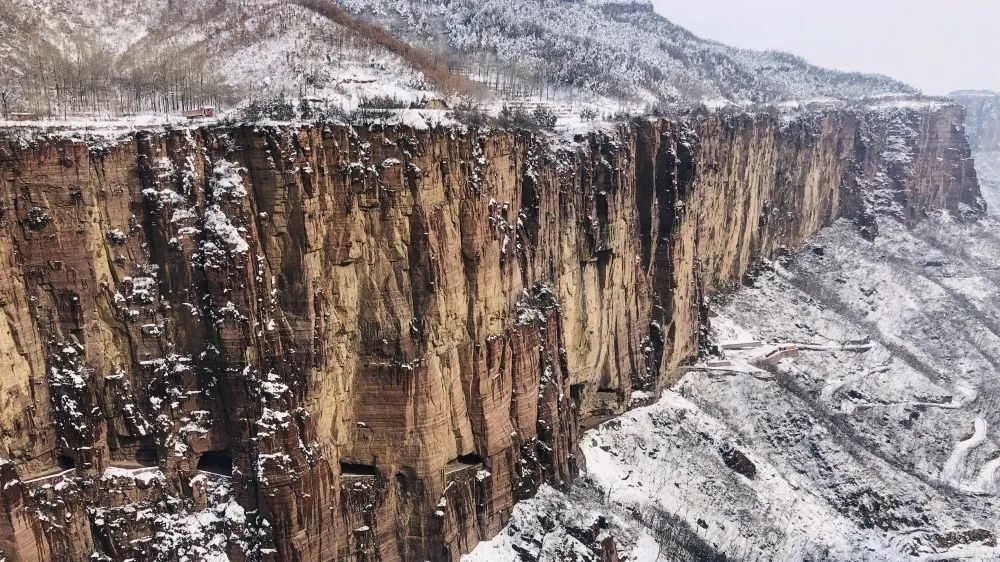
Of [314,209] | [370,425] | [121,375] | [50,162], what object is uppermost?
[50,162]

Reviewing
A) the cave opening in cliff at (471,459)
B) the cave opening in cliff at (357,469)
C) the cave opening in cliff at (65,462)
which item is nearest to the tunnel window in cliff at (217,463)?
the cave opening in cliff at (65,462)

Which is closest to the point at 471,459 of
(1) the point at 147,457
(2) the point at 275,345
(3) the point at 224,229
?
(2) the point at 275,345

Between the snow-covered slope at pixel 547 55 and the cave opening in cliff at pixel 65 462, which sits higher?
the snow-covered slope at pixel 547 55

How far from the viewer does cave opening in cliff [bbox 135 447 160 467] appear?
42750mm

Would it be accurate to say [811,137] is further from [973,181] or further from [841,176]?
[973,181]

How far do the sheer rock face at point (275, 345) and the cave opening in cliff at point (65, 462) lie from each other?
112 mm

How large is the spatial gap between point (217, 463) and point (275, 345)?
28.5ft

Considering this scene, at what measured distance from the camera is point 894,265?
128 meters

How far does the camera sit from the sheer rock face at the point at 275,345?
39.6 m

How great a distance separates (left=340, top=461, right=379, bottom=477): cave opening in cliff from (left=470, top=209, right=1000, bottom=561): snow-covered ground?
10.5 m

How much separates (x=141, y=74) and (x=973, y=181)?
165 metres

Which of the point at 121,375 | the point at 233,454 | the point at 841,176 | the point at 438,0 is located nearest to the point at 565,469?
the point at 233,454

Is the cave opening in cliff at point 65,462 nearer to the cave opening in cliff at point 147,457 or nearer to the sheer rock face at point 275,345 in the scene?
the sheer rock face at point 275,345

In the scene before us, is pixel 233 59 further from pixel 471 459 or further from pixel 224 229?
pixel 471 459
